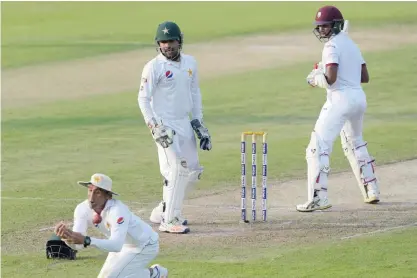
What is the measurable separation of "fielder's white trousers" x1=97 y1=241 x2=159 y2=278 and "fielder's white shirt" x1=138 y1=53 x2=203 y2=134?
109 inches

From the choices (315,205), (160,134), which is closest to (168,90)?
(160,134)

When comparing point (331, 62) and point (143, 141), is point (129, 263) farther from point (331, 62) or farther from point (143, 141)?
point (143, 141)

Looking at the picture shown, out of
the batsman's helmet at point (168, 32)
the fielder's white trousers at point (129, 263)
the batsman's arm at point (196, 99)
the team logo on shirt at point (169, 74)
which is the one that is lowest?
the fielder's white trousers at point (129, 263)

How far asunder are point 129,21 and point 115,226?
83.3 feet

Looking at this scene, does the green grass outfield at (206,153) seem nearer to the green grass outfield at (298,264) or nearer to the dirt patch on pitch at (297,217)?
the green grass outfield at (298,264)

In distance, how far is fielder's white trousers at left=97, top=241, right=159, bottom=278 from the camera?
10.3 metres

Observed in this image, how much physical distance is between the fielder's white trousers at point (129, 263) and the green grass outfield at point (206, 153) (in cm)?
93

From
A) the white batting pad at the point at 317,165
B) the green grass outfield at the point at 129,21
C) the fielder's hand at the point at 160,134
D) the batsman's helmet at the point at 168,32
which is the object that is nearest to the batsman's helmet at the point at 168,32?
the batsman's helmet at the point at 168,32

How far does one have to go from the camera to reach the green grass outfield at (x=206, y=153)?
1170cm

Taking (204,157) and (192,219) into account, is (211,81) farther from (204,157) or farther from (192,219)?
(192,219)

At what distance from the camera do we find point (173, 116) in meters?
13.2

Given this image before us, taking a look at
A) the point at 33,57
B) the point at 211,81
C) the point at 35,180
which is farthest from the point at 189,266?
the point at 33,57

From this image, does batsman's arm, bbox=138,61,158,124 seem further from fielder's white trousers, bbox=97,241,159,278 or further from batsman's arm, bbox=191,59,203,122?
fielder's white trousers, bbox=97,241,159,278

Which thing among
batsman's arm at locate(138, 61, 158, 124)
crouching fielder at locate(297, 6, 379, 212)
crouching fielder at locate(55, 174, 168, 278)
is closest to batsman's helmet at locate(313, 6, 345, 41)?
crouching fielder at locate(297, 6, 379, 212)
